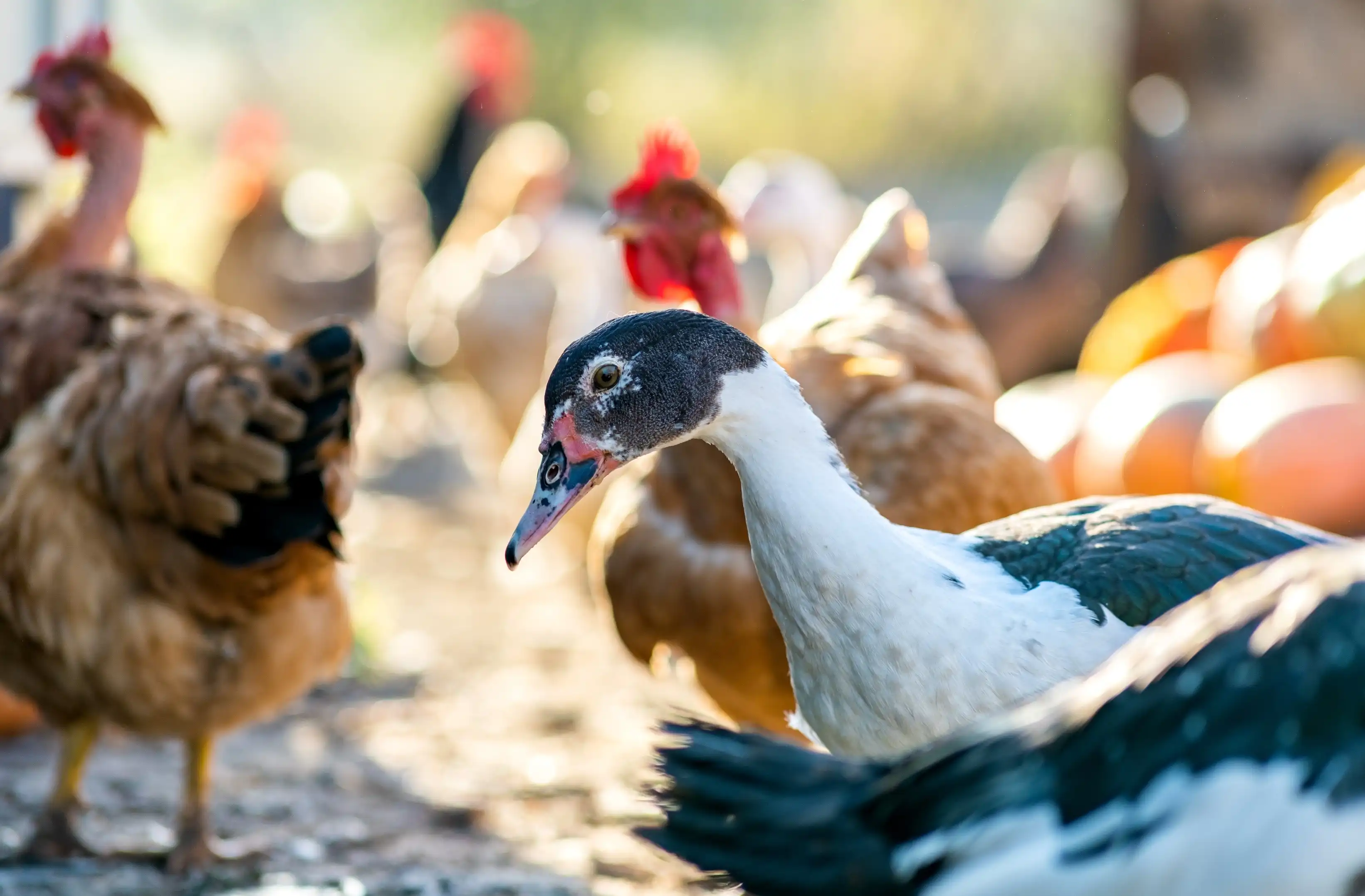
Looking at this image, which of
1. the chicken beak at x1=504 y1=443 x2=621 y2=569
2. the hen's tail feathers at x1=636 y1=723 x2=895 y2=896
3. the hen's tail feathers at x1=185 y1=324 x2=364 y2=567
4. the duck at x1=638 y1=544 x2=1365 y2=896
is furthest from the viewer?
the hen's tail feathers at x1=185 y1=324 x2=364 y2=567

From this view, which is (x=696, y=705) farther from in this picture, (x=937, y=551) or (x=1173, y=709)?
(x=1173, y=709)

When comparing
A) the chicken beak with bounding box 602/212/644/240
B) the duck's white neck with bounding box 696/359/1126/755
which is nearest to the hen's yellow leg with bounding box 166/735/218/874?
the chicken beak with bounding box 602/212/644/240

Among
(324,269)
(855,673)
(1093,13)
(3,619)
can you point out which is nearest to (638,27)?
(1093,13)

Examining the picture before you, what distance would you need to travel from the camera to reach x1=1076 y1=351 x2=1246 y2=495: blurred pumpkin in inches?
175

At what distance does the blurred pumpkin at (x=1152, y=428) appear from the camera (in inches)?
175

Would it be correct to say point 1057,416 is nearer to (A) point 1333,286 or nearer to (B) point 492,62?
(A) point 1333,286

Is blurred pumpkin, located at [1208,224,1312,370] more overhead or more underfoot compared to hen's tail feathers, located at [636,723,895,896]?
more overhead

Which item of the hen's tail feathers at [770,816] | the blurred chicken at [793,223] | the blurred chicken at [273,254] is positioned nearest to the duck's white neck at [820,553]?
the hen's tail feathers at [770,816]

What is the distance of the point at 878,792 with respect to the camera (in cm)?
162

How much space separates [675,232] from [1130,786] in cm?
209

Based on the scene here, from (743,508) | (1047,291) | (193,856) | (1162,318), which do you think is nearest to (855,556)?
(743,508)

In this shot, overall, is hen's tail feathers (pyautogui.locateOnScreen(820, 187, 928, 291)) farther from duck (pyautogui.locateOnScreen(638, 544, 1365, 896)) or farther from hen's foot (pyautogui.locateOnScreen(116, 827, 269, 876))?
duck (pyautogui.locateOnScreen(638, 544, 1365, 896))

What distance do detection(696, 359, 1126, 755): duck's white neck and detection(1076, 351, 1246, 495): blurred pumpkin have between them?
2.45 meters

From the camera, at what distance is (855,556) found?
205cm
